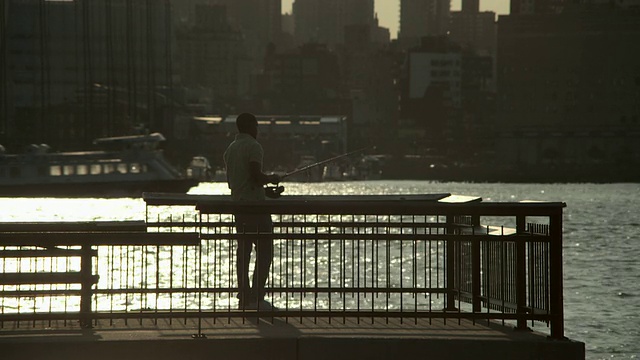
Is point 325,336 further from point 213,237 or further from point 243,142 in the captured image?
point 243,142

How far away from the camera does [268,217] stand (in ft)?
55.7

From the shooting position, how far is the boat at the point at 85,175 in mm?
139750

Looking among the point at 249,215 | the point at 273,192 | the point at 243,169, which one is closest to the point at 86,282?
the point at 249,215

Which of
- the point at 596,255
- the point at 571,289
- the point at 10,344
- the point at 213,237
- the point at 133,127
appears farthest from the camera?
the point at 133,127

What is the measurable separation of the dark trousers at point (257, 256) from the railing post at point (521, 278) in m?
2.31

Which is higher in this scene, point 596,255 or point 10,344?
point 10,344

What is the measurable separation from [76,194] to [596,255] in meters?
78.2

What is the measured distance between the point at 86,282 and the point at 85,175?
12979 centimetres

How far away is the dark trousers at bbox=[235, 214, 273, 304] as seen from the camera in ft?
53.2

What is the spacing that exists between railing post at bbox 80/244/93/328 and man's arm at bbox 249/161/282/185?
2.69 metres

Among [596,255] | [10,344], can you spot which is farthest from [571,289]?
[10,344]

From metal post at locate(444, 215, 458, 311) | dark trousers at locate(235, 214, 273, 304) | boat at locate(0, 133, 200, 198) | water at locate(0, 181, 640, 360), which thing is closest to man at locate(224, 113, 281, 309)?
dark trousers at locate(235, 214, 273, 304)

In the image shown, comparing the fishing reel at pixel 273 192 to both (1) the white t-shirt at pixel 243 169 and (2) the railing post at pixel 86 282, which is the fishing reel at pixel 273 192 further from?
(2) the railing post at pixel 86 282

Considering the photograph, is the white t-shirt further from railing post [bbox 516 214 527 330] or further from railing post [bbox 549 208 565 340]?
railing post [bbox 549 208 565 340]
